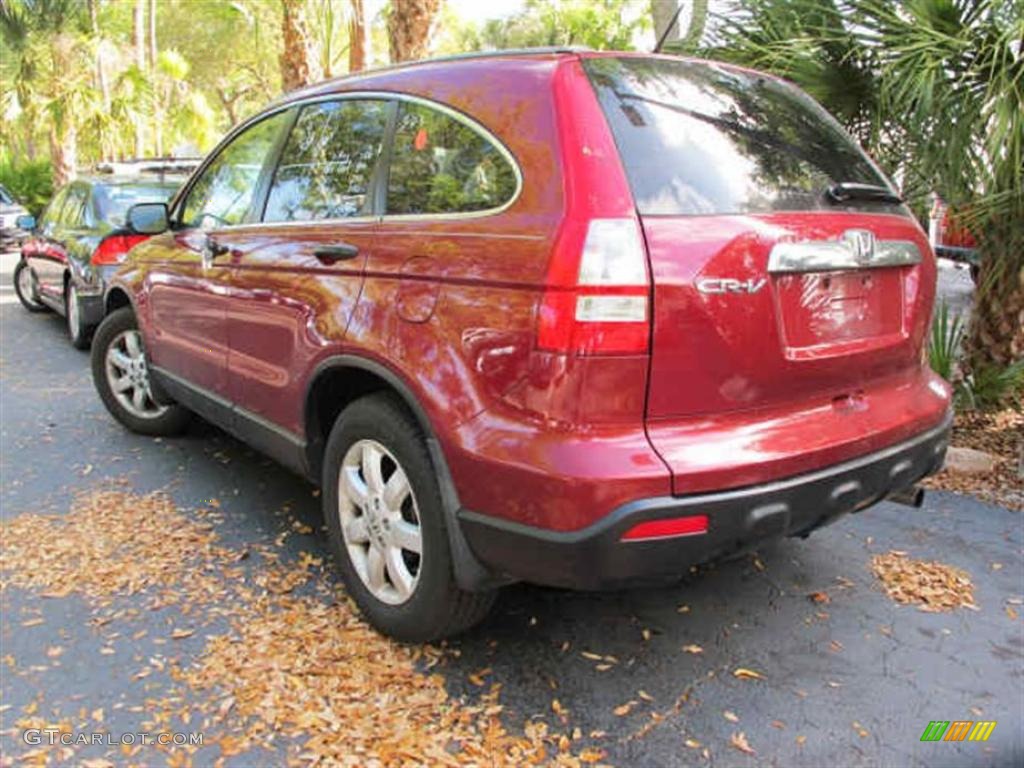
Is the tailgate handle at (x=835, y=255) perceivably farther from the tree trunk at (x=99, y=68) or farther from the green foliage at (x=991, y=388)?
the tree trunk at (x=99, y=68)

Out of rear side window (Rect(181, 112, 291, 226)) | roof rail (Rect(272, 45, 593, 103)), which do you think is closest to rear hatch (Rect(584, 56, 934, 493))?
roof rail (Rect(272, 45, 593, 103))

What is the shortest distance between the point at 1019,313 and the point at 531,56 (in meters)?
3.78

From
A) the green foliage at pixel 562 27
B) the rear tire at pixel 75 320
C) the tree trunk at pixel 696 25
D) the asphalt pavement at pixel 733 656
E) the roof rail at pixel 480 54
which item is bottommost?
the asphalt pavement at pixel 733 656

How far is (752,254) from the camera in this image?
7.71 feet

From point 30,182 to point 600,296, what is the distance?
27.0 m

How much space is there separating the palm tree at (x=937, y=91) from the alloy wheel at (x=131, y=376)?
392 centimetres

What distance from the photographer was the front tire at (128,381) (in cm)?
511

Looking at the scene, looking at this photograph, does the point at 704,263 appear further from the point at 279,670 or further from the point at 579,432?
the point at 279,670

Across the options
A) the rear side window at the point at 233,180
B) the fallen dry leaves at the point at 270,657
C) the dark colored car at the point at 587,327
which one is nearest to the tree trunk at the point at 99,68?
the rear side window at the point at 233,180

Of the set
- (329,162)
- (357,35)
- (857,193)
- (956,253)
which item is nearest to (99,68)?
(357,35)

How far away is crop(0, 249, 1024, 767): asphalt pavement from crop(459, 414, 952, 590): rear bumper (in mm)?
551

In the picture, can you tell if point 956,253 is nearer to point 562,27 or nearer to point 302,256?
point 302,256

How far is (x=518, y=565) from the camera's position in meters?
2.40

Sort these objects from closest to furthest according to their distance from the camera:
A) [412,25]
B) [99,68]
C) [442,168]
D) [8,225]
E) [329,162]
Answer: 1. [442,168]
2. [329,162]
3. [412,25]
4. [8,225]
5. [99,68]
